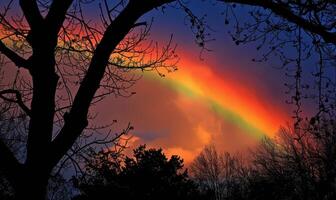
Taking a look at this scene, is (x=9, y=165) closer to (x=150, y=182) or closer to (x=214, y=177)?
(x=150, y=182)

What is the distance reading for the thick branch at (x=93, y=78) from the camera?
4.61m

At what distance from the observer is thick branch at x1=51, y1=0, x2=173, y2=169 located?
4.61 meters

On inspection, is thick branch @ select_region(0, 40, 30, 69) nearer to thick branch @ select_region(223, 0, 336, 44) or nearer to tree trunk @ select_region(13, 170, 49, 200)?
tree trunk @ select_region(13, 170, 49, 200)

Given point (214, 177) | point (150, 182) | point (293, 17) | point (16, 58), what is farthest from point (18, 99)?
point (214, 177)

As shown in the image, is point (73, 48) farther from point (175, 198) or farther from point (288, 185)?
point (288, 185)

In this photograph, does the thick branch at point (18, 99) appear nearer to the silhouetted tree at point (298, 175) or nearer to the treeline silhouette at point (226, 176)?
the treeline silhouette at point (226, 176)

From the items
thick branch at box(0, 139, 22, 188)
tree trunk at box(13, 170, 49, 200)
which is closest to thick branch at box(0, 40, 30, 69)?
thick branch at box(0, 139, 22, 188)

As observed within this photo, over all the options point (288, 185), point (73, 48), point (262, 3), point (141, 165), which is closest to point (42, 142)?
point (73, 48)

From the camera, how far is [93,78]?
4730 millimetres

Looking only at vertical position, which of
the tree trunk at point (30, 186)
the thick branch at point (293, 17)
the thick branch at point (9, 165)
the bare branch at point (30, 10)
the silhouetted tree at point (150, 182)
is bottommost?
the tree trunk at point (30, 186)

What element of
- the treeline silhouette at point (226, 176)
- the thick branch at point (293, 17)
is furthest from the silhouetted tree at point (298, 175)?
the thick branch at point (293, 17)

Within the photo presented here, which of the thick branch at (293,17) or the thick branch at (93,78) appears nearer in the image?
the thick branch at (93,78)

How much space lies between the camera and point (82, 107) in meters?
4.69

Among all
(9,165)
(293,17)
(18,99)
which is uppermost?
(293,17)
